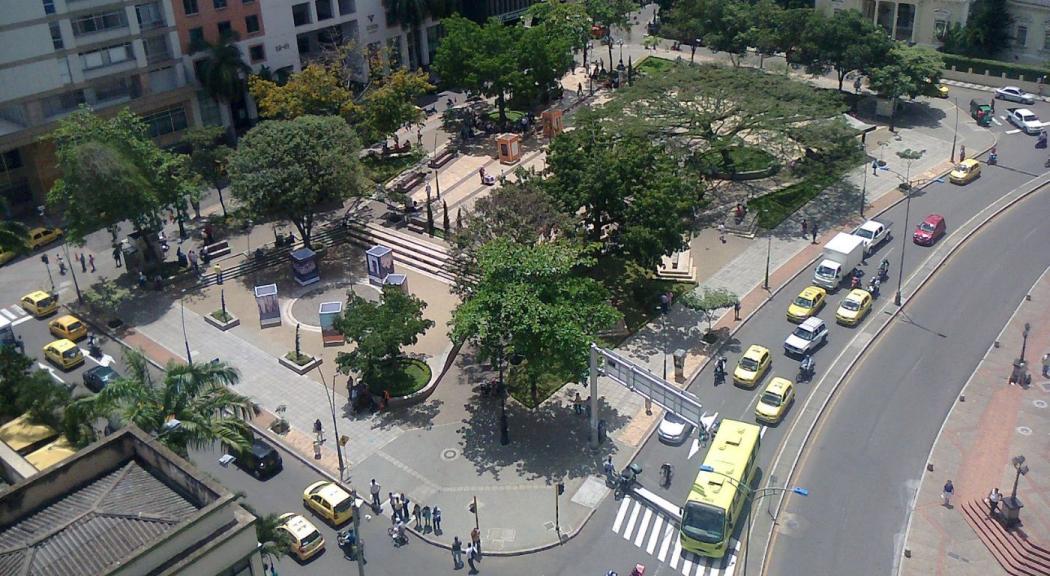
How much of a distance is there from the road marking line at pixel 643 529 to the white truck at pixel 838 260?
28.0m

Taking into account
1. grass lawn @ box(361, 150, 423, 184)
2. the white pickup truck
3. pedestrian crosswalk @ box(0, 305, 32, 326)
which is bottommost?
pedestrian crosswalk @ box(0, 305, 32, 326)

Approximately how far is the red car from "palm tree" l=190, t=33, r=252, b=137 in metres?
Answer: 63.4

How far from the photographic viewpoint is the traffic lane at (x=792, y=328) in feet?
189

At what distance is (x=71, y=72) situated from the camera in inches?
3393

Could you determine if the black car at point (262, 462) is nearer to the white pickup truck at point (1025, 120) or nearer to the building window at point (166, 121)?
the building window at point (166, 121)

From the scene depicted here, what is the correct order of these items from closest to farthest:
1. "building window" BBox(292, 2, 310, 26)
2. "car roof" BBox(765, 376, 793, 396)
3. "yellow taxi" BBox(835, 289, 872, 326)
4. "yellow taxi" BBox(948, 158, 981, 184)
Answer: "car roof" BBox(765, 376, 793, 396) < "yellow taxi" BBox(835, 289, 872, 326) < "yellow taxi" BBox(948, 158, 981, 184) < "building window" BBox(292, 2, 310, 26)

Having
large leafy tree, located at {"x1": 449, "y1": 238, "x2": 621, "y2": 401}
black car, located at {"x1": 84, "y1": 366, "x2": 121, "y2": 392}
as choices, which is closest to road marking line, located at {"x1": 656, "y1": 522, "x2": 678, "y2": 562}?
large leafy tree, located at {"x1": 449, "y1": 238, "x2": 621, "y2": 401}

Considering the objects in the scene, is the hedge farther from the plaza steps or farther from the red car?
the plaza steps

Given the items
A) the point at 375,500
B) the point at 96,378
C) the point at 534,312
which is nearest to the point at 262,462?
the point at 375,500

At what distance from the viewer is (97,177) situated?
70.7 m

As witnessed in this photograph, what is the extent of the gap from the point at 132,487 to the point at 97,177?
41689 mm

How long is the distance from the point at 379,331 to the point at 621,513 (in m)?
18.9

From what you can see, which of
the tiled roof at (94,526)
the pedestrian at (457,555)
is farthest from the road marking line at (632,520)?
the tiled roof at (94,526)

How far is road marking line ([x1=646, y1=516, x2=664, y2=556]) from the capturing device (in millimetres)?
51216
